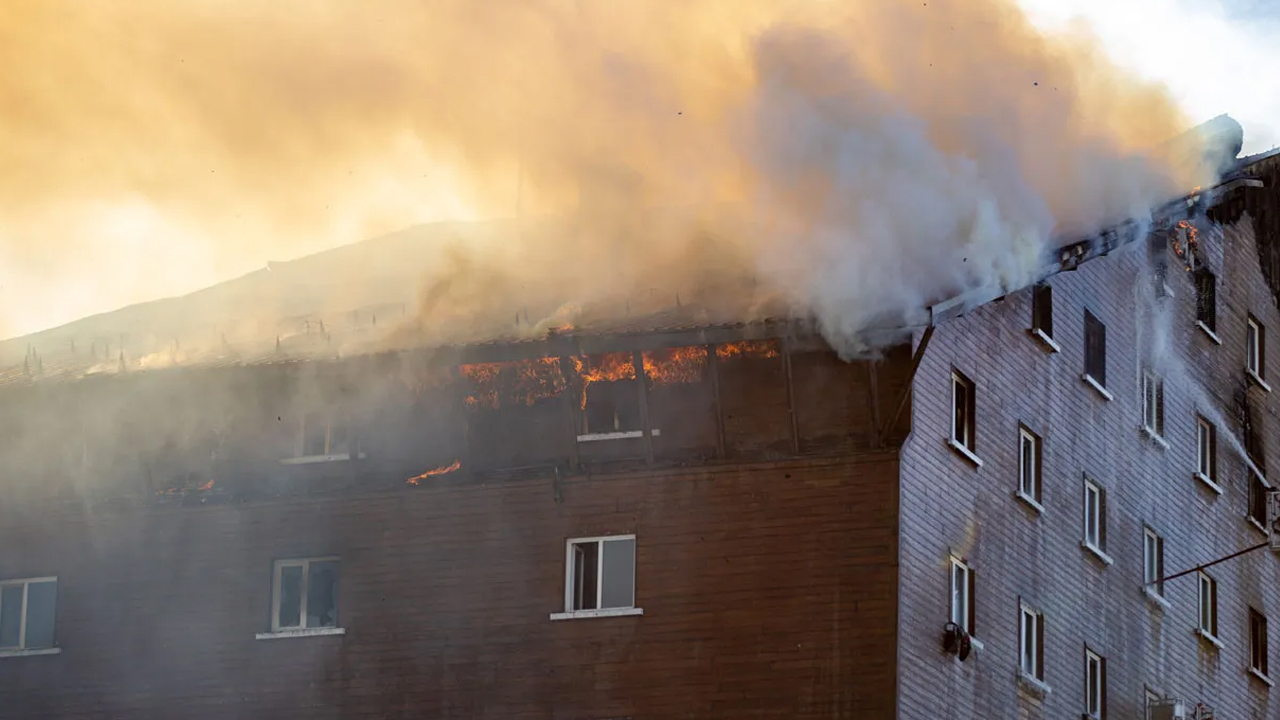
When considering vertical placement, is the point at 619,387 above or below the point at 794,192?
below

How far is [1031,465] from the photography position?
3216cm

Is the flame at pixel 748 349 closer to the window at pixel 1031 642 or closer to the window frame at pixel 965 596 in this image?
the window frame at pixel 965 596

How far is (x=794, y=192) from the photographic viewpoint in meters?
30.6

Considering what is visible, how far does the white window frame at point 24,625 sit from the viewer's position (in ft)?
105

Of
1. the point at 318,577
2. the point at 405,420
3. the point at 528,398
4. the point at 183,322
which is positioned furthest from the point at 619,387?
the point at 183,322

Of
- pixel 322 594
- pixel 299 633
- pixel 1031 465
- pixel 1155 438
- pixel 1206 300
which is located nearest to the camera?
pixel 299 633

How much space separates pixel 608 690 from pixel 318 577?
4.99 meters

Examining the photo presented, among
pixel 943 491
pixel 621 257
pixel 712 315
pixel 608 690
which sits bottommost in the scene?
pixel 608 690

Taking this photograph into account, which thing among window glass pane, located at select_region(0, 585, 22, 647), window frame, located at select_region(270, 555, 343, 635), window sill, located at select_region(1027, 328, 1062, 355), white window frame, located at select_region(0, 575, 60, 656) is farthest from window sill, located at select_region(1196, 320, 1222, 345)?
window glass pane, located at select_region(0, 585, 22, 647)

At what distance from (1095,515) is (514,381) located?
1018cm

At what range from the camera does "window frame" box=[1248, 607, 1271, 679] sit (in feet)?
126

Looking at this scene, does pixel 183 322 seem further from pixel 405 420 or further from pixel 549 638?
pixel 549 638

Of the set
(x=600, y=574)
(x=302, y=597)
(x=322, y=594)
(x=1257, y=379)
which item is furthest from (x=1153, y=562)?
(x=302, y=597)

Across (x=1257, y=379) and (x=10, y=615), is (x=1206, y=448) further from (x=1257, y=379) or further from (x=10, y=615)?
(x=10, y=615)
